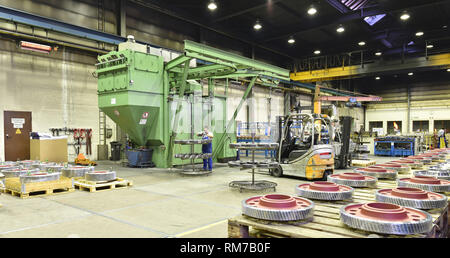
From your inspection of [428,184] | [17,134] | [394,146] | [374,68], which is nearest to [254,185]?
[428,184]

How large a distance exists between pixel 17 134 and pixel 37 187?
230 inches

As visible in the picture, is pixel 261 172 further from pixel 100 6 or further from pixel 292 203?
pixel 100 6

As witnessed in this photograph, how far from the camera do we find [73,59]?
1164 centimetres

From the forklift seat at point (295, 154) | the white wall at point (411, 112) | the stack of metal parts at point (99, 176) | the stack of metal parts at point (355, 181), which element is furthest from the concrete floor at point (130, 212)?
the white wall at point (411, 112)

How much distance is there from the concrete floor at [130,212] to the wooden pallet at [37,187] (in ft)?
0.52

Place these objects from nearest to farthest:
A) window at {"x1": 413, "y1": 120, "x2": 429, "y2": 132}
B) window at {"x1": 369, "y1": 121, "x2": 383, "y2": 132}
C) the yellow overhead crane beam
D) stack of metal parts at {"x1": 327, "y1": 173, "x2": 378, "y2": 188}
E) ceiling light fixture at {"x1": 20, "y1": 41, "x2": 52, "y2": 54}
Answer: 1. stack of metal parts at {"x1": 327, "y1": 173, "x2": 378, "y2": 188}
2. ceiling light fixture at {"x1": 20, "y1": 41, "x2": 52, "y2": 54}
3. the yellow overhead crane beam
4. window at {"x1": 413, "y1": 120, "x2": 429, "y2": 132}
5. window at {"x1": 369, "y1": 121, "x2": 383, "y2": 132}

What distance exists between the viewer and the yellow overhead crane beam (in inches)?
634

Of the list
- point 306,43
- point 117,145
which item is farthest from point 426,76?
point 117,145

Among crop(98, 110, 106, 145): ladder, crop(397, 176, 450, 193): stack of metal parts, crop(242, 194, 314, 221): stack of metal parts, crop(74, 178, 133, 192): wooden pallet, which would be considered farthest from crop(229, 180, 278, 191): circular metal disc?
crop(98, 110, 106, 145): ladder

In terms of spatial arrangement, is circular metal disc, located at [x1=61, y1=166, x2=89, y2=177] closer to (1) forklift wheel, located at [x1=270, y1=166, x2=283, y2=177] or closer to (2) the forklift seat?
(1) forklift wheel, located at [x1=270, y1=166, x2=283, y2=177]

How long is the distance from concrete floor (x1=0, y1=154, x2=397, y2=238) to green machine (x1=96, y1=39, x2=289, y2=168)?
3218 millimetres

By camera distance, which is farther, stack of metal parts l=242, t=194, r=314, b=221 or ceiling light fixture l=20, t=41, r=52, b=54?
ceiling light fixture l=20, t=41, r=52, b=54

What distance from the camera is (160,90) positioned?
9.85 meters

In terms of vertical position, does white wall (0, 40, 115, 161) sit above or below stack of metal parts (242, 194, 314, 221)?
above
